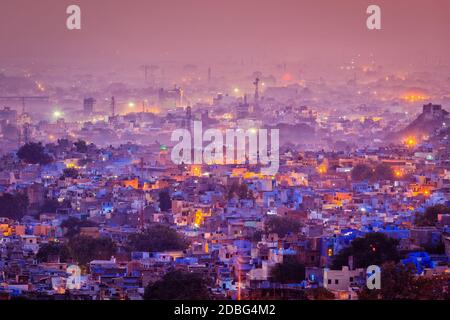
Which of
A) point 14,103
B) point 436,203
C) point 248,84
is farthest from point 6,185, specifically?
point 248,84

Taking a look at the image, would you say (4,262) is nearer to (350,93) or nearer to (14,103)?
(14,103)

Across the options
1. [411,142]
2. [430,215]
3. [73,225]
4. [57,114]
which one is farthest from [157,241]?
[57,114]

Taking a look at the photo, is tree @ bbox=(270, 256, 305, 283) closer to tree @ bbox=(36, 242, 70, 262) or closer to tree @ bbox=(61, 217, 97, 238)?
tree @ bbox=(36, 242, 70, 262)

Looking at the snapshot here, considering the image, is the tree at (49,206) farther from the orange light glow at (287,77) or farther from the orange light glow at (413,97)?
the orange light glow at (287,77)

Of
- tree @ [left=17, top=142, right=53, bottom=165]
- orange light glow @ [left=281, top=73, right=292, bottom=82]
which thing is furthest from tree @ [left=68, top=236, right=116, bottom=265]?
orange light glow @ [left=281, top=73, right=292, bottom=82]

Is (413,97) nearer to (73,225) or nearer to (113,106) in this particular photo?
(113,106)

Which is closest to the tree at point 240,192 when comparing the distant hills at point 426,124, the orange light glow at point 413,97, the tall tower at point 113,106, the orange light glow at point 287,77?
the distant hills at point 426,124
